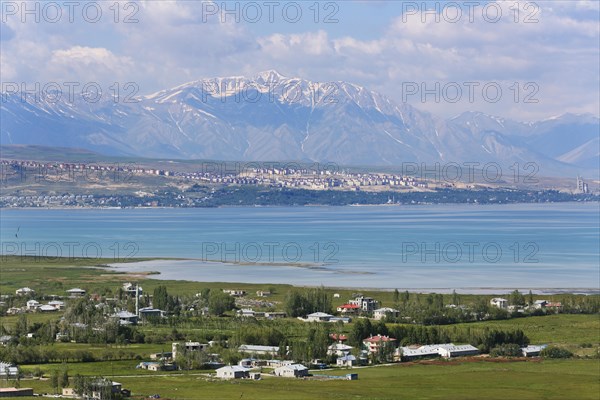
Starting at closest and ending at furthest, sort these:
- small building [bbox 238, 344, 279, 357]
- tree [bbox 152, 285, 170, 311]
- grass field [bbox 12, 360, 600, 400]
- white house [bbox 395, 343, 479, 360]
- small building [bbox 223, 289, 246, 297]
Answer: grass field [bbox 12, 360, 600, 400] → small building [bbox 238, 344, 279, 357] → white house [bbox 395, 343, 479, 360] → tree [bbox 152, 285, 170, 311] → small building [bbox 223, 289, 246, 297]

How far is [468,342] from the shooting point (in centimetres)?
4162

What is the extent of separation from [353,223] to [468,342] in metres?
92.5

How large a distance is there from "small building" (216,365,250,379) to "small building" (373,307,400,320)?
47.3 feet

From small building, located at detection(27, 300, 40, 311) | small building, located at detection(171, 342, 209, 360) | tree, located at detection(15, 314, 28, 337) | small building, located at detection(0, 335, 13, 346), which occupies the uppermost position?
small building, located at detection(27, 300, 40, 311)

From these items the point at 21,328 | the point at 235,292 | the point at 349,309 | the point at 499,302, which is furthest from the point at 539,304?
the point at 21,328

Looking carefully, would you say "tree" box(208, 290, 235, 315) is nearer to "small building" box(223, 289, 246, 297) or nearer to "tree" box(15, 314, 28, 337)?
"small building" box(223, 289, 246, 297)

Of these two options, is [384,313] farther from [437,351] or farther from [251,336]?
[251,336]

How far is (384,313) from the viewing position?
4931cm

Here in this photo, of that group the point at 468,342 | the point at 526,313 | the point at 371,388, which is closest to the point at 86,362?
the point at 371,388

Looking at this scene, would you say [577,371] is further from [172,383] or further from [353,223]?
[353,223]

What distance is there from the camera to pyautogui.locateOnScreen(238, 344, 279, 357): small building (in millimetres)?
38469

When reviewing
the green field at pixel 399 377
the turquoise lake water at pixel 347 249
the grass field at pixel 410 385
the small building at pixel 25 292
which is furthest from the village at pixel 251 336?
the turquoise lake water at pixel 347 249

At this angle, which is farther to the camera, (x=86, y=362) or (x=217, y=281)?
(x=217, y=281)

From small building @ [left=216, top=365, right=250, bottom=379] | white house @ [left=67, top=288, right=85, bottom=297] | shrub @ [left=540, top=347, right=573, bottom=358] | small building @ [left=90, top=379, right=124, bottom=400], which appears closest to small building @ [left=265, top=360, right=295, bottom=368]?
small building @ [left=216, top=365, right=250, bottom=379]
